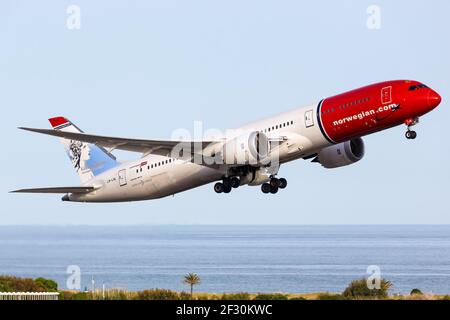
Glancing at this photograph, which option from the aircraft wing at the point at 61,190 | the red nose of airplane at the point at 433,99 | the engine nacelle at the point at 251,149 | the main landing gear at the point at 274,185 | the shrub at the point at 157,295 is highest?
the red nose of airplane at the point at 433,99

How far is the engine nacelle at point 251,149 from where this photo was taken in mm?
48594

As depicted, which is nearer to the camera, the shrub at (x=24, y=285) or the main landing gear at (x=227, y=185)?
the main landing gear at (x=227, y=185)

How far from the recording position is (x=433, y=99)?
4547 centimetres

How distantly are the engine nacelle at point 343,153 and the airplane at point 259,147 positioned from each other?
6cm

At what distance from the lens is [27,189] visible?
55.6m

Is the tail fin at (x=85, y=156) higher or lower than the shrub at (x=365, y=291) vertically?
higher

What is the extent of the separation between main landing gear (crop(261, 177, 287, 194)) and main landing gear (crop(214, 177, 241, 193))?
1.79 metres

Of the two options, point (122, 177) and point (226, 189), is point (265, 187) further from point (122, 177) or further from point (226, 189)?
point (122, 177)

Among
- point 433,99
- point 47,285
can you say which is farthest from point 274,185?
point 47,285

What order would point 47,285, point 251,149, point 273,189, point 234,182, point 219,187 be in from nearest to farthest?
point 251,149 → point 234,182 → point 219,187 → point 273,189 → point 47,285

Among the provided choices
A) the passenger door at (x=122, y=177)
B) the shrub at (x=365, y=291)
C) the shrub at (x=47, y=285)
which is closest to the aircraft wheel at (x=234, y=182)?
the passenger door at (x=122, y=177)

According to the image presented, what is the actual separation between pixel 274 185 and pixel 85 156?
18010 mm

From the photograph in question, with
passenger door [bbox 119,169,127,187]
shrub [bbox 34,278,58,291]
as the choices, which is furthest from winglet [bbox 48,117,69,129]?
shrub [bbox 34,278,58,291]

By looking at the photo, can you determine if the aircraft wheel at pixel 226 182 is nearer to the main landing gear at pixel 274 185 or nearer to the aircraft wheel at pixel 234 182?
the aircraft wheel at pixel 234 182
